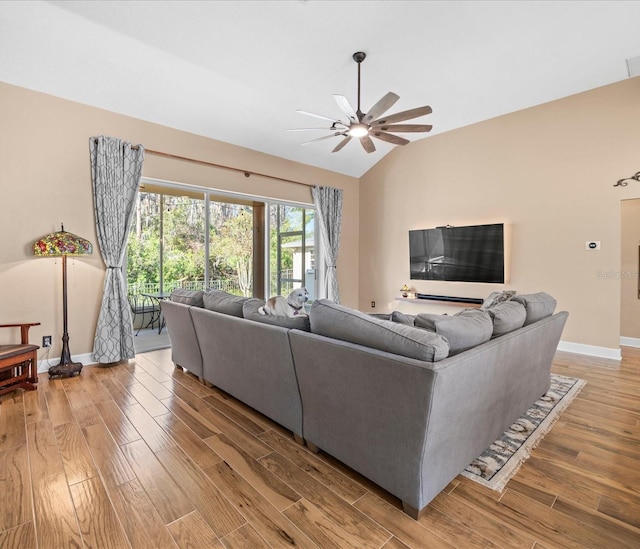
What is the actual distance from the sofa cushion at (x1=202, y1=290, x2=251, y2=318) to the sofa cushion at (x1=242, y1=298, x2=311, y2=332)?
0.10 meters

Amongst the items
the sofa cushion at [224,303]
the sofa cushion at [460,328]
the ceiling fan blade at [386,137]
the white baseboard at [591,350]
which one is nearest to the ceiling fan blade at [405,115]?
the ceiling fan blade at [386,137]

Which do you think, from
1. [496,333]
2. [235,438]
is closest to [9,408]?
[235,438]

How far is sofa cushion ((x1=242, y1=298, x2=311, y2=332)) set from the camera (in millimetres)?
2008

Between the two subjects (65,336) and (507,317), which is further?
(65,336)

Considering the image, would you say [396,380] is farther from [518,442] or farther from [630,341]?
[630,341]

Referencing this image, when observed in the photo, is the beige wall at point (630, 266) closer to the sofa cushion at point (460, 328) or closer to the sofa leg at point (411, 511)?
the sofa cushion at point (460, 328)

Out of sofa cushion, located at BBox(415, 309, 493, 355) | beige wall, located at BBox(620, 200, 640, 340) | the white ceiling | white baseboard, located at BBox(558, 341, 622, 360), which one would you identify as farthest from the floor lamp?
beige wall, located at BBox(620, 200, 640, 340)

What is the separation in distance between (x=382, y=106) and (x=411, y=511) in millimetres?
2774

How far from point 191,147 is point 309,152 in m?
1.95

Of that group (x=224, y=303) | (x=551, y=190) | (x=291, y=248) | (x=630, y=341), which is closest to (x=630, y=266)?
(x=630, y=341)

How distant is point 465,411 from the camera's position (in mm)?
1593

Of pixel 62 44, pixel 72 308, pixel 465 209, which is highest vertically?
pixel 62 44

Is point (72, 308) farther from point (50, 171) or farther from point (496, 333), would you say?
point (496, 333)

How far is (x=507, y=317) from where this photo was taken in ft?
6.55
